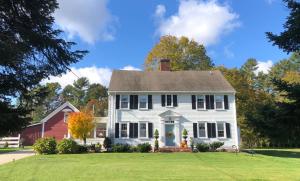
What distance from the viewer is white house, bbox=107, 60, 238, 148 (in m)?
26.9

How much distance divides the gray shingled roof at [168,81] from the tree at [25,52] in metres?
19.2

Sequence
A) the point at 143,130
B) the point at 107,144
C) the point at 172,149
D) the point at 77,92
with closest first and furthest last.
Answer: the point at 172,149 → the point at 107,144 → the point at 143,130 → the point at 77,92

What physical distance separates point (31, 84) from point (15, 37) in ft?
3.88

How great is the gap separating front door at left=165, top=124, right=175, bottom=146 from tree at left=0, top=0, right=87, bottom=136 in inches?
775

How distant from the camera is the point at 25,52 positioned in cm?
734

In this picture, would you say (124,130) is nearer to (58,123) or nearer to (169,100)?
(169,100)

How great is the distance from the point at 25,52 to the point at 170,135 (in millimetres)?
20766

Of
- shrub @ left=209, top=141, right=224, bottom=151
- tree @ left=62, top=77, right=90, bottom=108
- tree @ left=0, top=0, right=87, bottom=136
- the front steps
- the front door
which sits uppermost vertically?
tree @ left=62, top=77, right=90, bottom=108

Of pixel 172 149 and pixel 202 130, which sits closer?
pixel 172 149

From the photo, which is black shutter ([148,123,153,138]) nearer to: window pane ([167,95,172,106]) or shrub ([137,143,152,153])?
shrub ([137,143,152,153])

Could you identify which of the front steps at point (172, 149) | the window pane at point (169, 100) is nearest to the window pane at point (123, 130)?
A: the front steps at point (172, 149)

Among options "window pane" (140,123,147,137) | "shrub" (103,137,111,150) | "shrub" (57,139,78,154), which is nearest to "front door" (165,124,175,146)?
"window pane" (140,123,147,137)

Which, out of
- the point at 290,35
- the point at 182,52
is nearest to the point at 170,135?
the point at 182,52

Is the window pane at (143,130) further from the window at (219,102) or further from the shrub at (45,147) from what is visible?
the shrub at (45,147)
